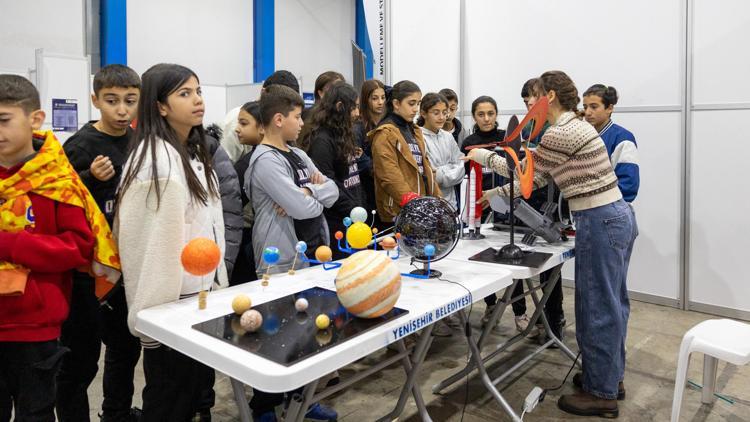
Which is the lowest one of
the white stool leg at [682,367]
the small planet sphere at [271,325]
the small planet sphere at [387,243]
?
the white stool leg at [682,367]

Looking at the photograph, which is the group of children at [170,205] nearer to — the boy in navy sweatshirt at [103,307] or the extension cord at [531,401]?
the boy in navy sweatshirt at [103,307]

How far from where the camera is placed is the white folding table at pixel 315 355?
1.31 m

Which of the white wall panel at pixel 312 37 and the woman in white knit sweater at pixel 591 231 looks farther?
the white wall panel at pixel 312 37

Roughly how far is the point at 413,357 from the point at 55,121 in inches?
173

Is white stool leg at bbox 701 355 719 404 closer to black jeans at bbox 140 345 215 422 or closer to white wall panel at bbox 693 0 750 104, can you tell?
white wall panel at bbox 693 0 750 104

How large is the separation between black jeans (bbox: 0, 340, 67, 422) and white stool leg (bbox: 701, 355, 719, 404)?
280cm

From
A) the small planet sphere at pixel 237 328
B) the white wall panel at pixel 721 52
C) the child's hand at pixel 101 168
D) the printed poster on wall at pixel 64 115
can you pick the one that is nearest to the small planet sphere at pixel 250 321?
the small planet sphere at pixel 237 328

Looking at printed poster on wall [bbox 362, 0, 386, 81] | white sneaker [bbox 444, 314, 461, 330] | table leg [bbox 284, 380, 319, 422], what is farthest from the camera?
printed poster on wall [bbox 362, 0, 386, 81]

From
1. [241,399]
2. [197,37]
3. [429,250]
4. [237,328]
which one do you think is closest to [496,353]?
[429,250]

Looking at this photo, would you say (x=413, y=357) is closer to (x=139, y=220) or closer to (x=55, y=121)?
(x=139, y=220)

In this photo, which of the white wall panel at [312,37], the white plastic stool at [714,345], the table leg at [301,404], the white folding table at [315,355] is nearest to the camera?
the white folding table at [315,355]

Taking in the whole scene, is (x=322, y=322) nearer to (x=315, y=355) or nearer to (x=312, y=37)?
(x=315, y=355)

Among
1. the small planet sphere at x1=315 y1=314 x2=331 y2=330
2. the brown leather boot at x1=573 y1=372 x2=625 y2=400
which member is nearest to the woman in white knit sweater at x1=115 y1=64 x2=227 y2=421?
the small planet sphere at x1=315 y1=314 x2=331 y2=330

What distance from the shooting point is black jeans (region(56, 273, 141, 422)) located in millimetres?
2035
